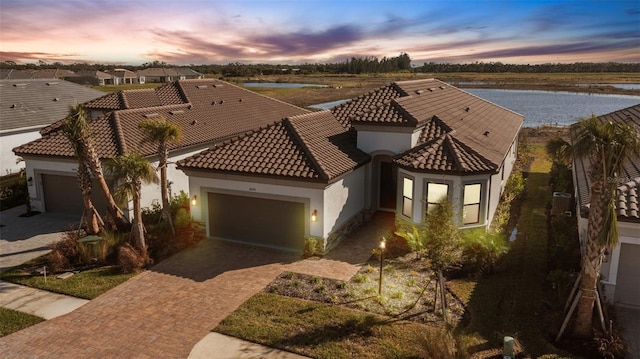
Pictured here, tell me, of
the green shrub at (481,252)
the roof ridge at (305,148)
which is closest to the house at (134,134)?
the roof ridge at (305,148)

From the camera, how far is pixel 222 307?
46.6 ft

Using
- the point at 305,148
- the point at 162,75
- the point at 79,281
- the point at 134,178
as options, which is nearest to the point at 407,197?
the point at 305,148

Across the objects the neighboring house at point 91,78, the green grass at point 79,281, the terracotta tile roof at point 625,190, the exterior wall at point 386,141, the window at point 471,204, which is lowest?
the green grass at point 79,281

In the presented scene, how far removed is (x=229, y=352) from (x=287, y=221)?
7.64 m

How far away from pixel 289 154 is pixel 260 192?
204 cm

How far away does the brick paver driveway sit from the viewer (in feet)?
39.9

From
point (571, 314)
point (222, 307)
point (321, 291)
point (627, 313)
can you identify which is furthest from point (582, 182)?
point (222, 307)

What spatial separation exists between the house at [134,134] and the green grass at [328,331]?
10.2 metres

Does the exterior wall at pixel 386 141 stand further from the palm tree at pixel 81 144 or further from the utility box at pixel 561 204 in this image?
the palm tree at pixel 81 144

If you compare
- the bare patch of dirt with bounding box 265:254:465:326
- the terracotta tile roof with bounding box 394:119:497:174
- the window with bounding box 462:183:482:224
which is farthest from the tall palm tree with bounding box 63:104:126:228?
the window with bounding box 462:183:482:224

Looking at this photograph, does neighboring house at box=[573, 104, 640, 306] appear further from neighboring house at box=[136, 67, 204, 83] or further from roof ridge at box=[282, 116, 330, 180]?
neighboring house at box=[136, 67, 204, 83]

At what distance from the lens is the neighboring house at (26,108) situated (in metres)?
32.1

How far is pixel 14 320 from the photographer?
1356cm

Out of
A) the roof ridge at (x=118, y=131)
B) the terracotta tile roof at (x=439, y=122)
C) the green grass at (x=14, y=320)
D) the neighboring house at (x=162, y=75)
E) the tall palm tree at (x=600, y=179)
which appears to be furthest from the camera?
the neighboring house at (x=162, y=75)
